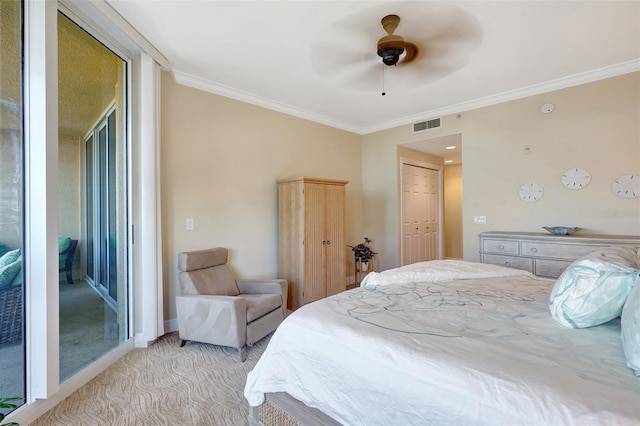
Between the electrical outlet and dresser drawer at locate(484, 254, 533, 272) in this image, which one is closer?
dresser drawer at locate(484, 254, 533, 272)

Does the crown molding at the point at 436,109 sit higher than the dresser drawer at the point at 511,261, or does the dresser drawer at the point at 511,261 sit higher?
the crown molding at the point at 436,109

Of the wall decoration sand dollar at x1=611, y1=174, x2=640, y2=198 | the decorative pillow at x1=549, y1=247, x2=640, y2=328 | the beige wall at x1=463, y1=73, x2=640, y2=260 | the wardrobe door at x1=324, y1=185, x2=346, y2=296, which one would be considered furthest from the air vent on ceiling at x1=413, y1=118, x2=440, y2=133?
the decorative pillow at x1=549, y1=247, x2=640, y2=328

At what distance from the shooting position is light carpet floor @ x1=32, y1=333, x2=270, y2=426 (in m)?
1.84

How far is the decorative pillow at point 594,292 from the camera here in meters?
1.15

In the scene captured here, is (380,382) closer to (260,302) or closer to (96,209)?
(260,302)

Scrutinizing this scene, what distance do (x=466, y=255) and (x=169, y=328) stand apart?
3796 millimetres

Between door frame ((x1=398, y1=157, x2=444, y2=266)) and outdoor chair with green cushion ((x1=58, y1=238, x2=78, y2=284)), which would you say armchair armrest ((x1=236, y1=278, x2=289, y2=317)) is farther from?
door frame ((x1=398, y1=157, x2=444, y2=266))

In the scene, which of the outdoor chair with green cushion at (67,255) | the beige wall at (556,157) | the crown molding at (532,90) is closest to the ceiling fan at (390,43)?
the crown molding at (532,90)

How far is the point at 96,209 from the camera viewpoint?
2.57m

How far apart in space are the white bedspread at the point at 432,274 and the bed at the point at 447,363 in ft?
0.66

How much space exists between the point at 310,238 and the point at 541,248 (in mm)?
2534

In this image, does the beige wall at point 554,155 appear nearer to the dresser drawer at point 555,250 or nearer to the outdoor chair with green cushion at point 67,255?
the dresser drawer at point 555,250

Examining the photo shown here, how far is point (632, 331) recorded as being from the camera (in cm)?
94

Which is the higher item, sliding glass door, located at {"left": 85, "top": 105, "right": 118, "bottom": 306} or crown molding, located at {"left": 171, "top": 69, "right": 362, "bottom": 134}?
crown molding, located at {"left": 171, "top": 69, "right": 362, "bottom": 134}
